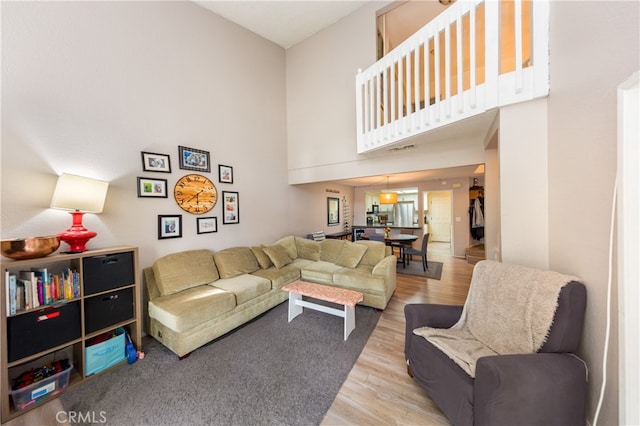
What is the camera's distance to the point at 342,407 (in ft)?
5.19

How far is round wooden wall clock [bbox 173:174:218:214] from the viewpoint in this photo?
304 cm

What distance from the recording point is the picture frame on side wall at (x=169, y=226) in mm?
2822

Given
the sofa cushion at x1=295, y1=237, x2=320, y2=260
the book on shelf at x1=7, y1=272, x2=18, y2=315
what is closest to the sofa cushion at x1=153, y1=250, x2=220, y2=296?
the book on shelf at x1=7, y1=272, x2=18, y2=315

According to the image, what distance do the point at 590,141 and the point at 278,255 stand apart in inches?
141

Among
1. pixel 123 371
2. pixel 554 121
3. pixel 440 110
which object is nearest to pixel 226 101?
pixel 440 110

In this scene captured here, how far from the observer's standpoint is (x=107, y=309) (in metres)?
2.04

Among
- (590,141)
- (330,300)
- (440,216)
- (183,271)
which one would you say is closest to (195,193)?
(183,271)

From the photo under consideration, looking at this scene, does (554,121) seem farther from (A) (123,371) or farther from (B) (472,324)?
(A) (123,371)

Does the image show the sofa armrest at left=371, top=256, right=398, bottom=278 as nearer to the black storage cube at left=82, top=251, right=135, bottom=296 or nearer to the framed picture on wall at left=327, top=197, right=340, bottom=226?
the black storage cube at left=82, top=251, right=135, bottom=296

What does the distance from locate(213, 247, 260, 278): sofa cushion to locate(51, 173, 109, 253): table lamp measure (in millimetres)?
1432

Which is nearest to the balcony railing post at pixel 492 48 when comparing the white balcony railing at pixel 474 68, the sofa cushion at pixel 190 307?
the white balcony railing at pixel 474 68

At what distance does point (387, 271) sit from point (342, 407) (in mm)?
1881

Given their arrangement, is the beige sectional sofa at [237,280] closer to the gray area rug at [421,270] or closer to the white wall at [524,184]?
the gray area rug at [421,270]

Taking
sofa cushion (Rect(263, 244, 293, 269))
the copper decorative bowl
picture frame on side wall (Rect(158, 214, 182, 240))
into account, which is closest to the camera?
the copper decorative bowl
